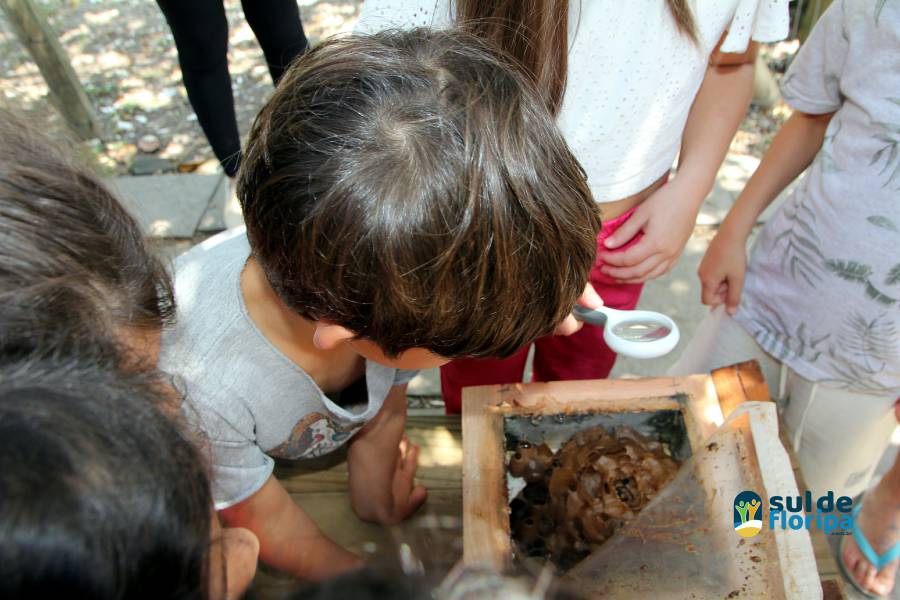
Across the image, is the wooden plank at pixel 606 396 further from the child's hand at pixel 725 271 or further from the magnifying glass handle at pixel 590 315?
the child's hand at pixel 725 271

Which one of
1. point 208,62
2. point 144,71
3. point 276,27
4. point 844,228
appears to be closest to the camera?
point 844,228

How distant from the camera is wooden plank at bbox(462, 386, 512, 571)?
0.77 meters

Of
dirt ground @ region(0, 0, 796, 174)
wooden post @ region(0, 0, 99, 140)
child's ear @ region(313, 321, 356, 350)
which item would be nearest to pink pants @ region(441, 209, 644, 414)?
child's ear @ region(313, 321, 356, 350)

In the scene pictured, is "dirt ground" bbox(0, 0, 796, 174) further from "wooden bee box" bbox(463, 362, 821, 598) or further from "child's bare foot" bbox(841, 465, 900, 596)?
"wooden bee box" bbox(463, 362, 821, 598)

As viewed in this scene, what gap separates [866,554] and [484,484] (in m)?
1.12

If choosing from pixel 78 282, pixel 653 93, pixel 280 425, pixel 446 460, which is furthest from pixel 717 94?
pixel 78 282

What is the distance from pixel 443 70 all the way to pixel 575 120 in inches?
17.8

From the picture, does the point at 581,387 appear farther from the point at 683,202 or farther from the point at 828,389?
the point at 828,389

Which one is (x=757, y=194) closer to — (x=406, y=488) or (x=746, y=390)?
(x=746, y=390)

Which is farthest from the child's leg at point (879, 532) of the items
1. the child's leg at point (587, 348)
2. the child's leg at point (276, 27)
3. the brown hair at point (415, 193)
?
the child's leg at point (276, 27)

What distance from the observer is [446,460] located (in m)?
1.24

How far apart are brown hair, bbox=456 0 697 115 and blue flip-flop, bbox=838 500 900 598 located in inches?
50.4

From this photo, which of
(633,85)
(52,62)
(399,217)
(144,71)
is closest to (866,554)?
(633,85)

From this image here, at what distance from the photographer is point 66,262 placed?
0.56 m
